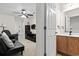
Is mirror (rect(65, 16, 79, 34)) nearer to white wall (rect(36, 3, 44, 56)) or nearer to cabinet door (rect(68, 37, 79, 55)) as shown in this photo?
cabinet door (rect(68, 37, 79, 55))

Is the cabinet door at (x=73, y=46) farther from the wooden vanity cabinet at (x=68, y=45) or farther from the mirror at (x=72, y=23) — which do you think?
the mirror at (x=72, y=23)

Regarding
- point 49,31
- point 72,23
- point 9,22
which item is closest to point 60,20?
point 72,23

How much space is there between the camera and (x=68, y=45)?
3.58m

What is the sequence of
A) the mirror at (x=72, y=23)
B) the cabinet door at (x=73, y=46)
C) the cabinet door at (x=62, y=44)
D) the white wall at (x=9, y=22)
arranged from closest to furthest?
1. the cabinet door at (x=73, y=46)
2. the cabinet door at (x=62, y=44)
3. the mirror at (x=72, y=23)
4. the white wall at (x=9, y=22)

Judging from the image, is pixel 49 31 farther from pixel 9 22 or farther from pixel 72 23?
pixel 9 22

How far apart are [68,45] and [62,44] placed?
32cm

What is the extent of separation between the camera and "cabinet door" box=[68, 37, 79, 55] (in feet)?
10.7

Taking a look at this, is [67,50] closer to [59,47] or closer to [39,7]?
[59,47]

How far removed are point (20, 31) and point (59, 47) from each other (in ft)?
17.2

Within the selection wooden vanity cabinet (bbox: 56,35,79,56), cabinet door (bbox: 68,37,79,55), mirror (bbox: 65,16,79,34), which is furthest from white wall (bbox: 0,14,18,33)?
cabinet door (bbox: 68,37,79,55)

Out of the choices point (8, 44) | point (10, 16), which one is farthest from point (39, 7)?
point (10, 16)

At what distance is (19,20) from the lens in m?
8.73

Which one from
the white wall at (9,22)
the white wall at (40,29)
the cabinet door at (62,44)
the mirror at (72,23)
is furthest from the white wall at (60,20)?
the white wall at (9,22)

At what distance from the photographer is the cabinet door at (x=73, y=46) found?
10.7 feet
